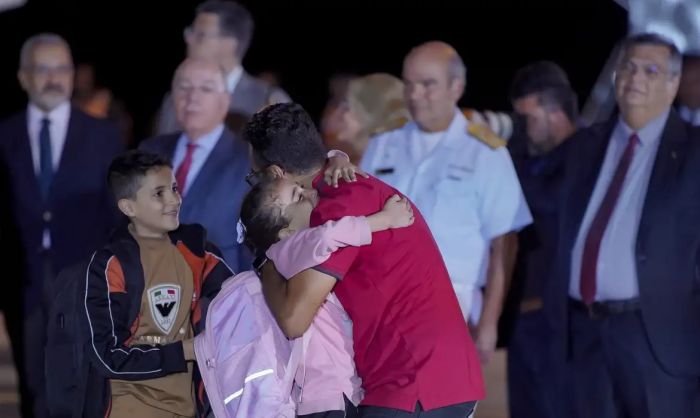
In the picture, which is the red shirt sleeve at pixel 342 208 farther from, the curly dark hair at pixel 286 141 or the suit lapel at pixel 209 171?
the suit lapel at pixel 209 171

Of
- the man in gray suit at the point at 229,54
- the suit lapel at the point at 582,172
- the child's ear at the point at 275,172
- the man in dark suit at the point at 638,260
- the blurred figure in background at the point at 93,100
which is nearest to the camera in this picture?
the child's ear at the point at 275,172

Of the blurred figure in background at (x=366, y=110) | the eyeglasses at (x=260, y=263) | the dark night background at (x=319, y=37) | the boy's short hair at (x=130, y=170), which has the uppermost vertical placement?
the dark night background at (x=319, y=37)

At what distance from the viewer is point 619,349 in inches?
192

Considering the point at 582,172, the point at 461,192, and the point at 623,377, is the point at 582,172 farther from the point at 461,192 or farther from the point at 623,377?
the point at 623,377

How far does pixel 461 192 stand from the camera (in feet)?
17.5

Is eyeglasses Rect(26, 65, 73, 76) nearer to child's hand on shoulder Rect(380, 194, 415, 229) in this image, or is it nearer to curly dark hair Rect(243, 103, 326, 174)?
curly dark hair Rect(243, 103, 326, 174)

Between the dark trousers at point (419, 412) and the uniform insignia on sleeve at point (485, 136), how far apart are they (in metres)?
1.95

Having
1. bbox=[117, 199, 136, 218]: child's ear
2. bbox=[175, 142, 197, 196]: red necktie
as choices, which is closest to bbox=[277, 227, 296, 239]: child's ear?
bbox=[117, 199, 136, 218]: child's ear

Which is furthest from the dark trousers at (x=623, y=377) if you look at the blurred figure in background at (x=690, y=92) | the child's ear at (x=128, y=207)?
the blurred figure in background at (x=690, y=92)

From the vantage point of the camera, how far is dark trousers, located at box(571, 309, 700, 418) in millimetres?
4844

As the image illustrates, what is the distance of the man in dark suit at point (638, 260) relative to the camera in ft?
15.7

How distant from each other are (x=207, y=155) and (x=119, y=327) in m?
1.64

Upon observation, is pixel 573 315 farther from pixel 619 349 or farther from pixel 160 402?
pixel 160 402

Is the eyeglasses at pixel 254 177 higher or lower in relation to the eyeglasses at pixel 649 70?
lower
